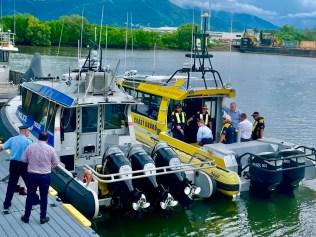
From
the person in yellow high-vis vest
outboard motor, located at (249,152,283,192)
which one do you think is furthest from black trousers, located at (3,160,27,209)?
the person in yellow high-vis vest

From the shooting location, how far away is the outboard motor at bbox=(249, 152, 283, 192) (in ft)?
41.3

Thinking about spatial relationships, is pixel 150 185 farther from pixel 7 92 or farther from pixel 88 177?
pixel 7 92

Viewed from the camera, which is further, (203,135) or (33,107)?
(203,135)

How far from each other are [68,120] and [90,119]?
1.76ft

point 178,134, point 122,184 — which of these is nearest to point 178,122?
point 178,134

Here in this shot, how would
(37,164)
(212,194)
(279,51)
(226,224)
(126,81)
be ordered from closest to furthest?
1. (37,164)
2. (226,224)
3. (212,194)
4. (126,81)
5. (279,51)

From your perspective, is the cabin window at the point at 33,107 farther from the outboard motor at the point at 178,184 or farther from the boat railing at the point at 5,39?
the boat railing at the point at 5,39

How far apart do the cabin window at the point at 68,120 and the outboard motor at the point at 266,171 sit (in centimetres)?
459

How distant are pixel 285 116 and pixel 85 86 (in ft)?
66.2

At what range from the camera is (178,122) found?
1525cm

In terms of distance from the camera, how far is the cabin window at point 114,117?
A: 1272 centimetres

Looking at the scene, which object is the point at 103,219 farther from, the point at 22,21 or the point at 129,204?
the point at 22,21

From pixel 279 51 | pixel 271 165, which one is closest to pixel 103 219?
pixel 271 165

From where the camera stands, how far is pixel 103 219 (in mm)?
11344
